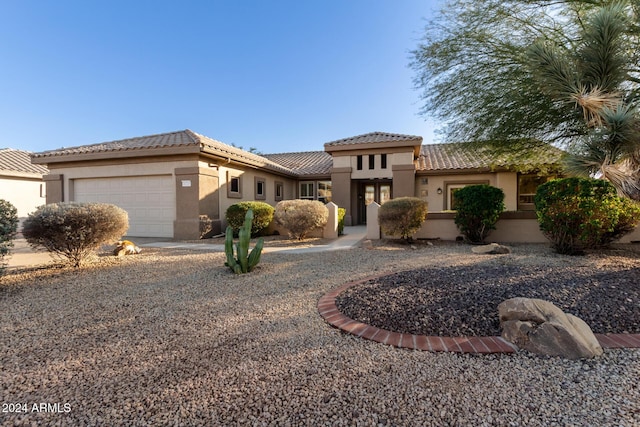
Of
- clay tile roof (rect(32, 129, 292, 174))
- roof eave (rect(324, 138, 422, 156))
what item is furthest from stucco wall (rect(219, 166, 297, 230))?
roof eave (rect(324, 138, 422, 156))

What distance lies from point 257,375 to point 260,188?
13872 millimetres

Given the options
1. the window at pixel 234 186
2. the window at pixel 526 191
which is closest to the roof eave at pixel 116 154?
the window at pixel 234 186

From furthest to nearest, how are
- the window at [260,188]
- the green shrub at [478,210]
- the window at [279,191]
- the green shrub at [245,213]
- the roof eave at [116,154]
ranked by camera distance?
1. the window at [279,191]
2. the window at [260,188]
3. the green shrub at [245,213]
4. the roof eave at [116,154]
5. the green shrub at [478,210]

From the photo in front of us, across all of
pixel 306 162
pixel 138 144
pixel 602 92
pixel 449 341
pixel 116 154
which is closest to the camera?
pixel 449 341

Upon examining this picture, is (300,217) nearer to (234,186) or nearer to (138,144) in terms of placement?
(234,186)

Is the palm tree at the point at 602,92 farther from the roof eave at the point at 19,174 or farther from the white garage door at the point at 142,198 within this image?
the roof eave at the point at 19,174

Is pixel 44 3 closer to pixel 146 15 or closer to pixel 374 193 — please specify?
pixel 146 15

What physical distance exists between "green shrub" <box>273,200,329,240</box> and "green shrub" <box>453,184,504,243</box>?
485cm

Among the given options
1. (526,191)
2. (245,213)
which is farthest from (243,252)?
(526,191)

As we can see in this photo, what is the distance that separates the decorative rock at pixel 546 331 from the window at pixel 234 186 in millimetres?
12061

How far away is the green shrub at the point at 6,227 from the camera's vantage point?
4.90 meters

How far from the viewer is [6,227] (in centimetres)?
498

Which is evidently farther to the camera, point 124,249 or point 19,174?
point 19,174

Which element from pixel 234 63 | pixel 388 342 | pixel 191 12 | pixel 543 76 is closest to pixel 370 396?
pixel 388 342
